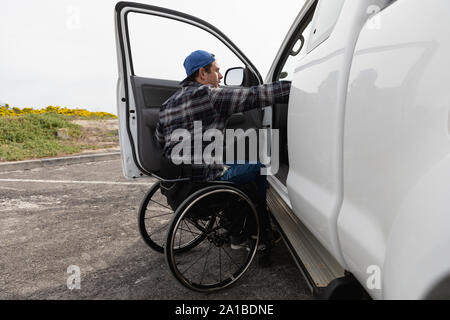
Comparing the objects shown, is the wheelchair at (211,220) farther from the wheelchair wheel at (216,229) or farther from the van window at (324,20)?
the van window at (324,20)

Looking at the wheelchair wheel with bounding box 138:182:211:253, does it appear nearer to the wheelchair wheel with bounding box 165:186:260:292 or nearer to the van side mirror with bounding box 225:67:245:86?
the wheelchair wheel with bounding box 165:186:260:292

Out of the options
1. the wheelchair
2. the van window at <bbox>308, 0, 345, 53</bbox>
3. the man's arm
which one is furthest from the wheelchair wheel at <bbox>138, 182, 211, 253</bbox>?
the van window at <bbox>308, 0, 345, 53</bbox>

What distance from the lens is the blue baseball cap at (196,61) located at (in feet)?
6.87

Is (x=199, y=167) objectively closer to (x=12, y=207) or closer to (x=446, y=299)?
(x=446, y=299)

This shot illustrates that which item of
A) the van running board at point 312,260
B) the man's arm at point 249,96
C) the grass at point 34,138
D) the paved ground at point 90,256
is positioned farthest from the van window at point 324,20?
the grass at point 34,138

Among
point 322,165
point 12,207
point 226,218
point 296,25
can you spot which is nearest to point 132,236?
point 226,218

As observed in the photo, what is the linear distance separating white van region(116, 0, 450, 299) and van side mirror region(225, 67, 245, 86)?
1177 millimetres

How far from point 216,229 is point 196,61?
119cm

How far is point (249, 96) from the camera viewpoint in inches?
75.4

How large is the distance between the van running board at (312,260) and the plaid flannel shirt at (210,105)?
1.89 ft

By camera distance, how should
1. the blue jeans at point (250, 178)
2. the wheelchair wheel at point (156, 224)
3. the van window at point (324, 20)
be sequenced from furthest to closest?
the wheelchair wheel at point (156, 224), the blue jeans at point (250, 178), the van window at point (324, 20)

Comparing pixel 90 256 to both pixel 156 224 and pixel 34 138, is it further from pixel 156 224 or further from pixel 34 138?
pixel 34 138

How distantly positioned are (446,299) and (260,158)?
2.09 metres

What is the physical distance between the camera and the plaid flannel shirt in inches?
75.3
